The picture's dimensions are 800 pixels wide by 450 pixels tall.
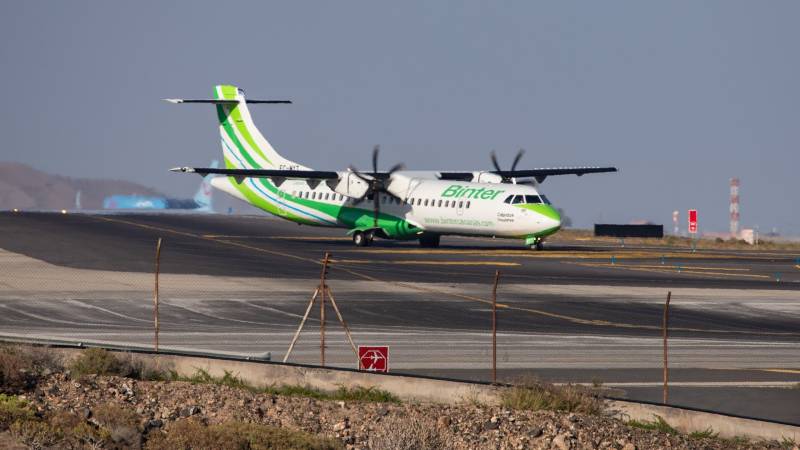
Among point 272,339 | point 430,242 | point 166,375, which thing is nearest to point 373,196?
point 430,242

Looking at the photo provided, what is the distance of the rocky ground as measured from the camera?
18.8 meters

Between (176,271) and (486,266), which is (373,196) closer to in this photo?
(486,266)

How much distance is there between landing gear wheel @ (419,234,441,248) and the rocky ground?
3998 cm

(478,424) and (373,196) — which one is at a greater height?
(373,196)

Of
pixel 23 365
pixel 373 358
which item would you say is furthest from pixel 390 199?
pixel 23 365

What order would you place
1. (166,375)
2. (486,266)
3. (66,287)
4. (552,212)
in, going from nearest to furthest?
(166,375)
(66,287)
(486,266)
(552,212)

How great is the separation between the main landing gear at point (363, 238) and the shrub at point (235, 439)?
41.3 m

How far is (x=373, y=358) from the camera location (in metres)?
22.8

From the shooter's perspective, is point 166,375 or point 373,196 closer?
point 166,375

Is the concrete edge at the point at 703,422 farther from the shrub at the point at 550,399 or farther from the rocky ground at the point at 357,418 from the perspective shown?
the shrub at the point at 550,399

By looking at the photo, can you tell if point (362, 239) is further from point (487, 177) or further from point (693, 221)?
point (693, 221)

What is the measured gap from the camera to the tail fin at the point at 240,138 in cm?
6575

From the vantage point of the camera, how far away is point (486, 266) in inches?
1992

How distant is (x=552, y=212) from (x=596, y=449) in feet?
118
